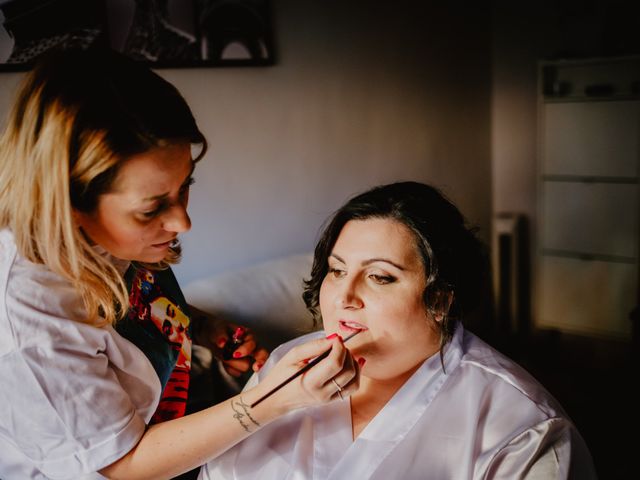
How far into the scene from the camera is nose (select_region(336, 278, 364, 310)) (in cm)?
139

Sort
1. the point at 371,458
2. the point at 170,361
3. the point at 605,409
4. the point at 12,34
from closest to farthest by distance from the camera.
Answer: the point at 371,458
the point at 170,361
the point at 12,34
the point at 605,409

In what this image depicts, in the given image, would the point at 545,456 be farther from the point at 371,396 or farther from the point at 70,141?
the point at 70,141

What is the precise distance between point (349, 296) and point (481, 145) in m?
3.11

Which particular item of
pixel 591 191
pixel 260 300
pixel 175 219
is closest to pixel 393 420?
pixel 175 219

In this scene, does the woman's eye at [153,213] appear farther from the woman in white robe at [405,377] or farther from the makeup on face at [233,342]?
the makeup on face at [233,342]

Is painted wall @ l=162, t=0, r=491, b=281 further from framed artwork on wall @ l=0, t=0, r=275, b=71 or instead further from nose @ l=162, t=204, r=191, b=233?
nose @ l=162, t=204, r=191, b=233

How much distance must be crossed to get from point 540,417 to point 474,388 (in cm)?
17

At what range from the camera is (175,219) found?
1.15m

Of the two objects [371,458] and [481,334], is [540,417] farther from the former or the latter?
[481,334]

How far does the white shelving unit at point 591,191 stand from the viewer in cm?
367

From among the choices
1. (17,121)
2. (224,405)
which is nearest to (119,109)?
(17,121)

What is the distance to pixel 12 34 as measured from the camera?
5.68ft

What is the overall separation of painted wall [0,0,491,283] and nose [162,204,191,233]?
36.3 inches

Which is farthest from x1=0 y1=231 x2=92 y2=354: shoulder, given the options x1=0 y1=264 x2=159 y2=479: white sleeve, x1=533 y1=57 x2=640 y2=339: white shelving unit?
x1=533 y1=57 x2=640 y2=339: white shelving unit
